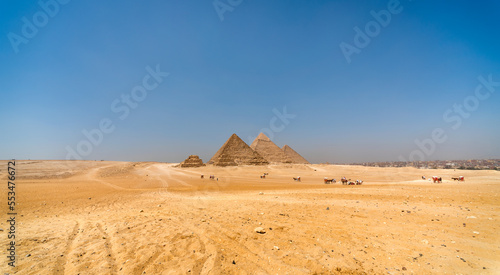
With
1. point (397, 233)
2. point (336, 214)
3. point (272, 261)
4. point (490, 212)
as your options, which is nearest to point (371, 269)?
point (272, 261)

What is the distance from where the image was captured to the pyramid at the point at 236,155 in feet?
214

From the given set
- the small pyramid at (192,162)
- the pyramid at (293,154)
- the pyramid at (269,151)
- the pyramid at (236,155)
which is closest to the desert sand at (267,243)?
the small pyramid at (192,162)

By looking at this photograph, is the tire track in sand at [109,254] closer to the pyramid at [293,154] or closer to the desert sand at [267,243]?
the desert sand at [267,243]

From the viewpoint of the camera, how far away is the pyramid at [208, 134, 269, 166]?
65169mm

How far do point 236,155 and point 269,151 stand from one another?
26.8m

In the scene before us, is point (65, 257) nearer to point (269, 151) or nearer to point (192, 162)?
point (192, 162)

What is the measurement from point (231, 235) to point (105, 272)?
279 centimetres

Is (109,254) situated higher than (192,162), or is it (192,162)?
(192,162)

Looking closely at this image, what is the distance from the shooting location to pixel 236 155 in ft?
230

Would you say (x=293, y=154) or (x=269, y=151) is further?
(x=293, y=154)

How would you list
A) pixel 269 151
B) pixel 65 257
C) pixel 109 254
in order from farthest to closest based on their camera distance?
pixel 269 151 < pixel 109 254 < pixel 65 257

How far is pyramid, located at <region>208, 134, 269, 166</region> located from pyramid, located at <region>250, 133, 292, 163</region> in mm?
17465

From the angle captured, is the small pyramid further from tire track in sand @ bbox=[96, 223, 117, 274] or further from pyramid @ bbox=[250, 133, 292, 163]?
tire track in sand @ bbox=[96, 223, 117, 274]

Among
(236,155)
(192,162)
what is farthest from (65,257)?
(236,155)
